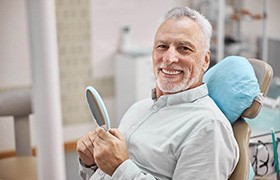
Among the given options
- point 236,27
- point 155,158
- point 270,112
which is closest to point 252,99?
point 155,158

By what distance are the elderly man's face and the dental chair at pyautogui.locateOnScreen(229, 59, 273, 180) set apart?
22 centimetres

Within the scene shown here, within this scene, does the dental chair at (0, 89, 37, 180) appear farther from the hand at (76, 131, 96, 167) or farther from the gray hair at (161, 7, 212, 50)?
the gray hair at (161, 7, 212, 50)

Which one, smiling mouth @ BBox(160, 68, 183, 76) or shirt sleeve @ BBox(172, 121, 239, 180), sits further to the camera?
smiling mouth @ BBox(160, 68, 183, 76)

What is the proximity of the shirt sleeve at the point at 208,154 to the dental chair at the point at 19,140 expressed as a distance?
0.46 metres

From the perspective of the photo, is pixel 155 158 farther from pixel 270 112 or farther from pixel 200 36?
pixel 270 112

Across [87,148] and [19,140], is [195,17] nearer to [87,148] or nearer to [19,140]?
[87,148]

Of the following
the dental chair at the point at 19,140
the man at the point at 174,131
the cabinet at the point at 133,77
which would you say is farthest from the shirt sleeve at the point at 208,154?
the cabinet at the point at 133,77

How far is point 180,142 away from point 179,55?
310 mm

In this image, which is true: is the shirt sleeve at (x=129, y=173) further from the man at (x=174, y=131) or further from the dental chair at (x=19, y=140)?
the dental chair at (x=19, y=140)

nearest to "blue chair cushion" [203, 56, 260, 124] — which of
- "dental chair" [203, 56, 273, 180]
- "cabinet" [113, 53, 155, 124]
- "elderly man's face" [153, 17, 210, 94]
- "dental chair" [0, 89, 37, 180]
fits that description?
"dental chair" [203, 56, 273, 180]

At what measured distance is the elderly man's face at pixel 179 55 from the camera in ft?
4.70

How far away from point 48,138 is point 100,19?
3.35 metres

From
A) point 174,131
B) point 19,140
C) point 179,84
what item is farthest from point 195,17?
point 19,140

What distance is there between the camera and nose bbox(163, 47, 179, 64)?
4.68 feet
